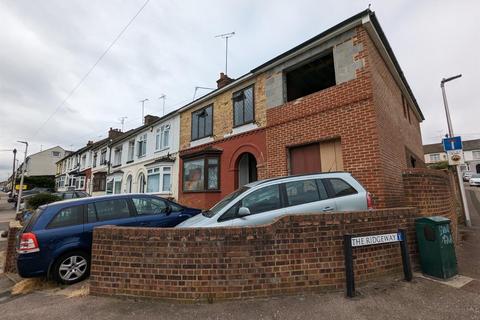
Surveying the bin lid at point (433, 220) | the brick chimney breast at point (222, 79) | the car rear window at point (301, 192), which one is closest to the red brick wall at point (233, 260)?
the car rear window at point (301, 192)

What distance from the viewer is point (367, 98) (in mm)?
6590

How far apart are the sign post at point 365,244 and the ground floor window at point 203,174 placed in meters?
7.87

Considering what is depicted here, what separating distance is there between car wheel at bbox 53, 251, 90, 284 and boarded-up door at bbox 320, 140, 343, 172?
6581mm

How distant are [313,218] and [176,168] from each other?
36.7ft

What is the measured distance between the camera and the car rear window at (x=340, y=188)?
15.7 feet

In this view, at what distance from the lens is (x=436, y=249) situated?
4238 mm

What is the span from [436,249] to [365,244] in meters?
1.40

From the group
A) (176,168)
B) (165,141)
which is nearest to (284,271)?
(176,168)

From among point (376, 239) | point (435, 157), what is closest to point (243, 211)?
point (376, 239)

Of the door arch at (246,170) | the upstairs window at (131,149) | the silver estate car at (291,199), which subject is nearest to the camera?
the silver estate car at (291,199)

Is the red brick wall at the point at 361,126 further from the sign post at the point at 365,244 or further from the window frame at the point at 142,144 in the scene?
the window frame at the point at 142,144

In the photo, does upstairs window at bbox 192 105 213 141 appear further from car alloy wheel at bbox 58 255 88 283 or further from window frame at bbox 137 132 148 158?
car alloy wheel at bbox 58 255 88 283

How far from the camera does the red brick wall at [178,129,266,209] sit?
31.4 feet

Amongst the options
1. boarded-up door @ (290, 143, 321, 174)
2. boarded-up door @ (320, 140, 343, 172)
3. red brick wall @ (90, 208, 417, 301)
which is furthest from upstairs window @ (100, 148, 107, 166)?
red brick wall @ (90, 208, 417, 301)
